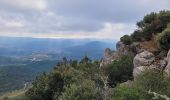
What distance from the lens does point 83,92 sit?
4275cm

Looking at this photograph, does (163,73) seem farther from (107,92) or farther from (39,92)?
(39,92)

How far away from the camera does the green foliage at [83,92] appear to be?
1639 inches

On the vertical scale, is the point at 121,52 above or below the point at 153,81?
above

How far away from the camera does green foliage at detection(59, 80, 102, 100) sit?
4162 cm

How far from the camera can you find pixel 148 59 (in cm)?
4412

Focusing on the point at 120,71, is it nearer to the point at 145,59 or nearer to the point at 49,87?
the point at 145,59

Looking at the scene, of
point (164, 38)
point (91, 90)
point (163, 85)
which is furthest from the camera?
point (164, 38)

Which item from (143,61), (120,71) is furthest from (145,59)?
(120,71)

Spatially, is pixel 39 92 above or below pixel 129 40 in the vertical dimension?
below

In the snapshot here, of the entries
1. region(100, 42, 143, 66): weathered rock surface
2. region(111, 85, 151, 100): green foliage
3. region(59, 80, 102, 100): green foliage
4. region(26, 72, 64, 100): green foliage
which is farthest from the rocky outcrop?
region(26, 72, 64, 100): green foliage

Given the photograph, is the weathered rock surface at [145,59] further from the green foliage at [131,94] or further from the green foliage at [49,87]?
the green foliage at [49,87]

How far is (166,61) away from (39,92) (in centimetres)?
2689

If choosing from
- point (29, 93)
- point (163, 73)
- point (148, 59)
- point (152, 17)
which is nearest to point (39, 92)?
point (29, 93)

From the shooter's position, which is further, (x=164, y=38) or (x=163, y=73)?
(x=164, y=38)
